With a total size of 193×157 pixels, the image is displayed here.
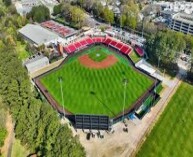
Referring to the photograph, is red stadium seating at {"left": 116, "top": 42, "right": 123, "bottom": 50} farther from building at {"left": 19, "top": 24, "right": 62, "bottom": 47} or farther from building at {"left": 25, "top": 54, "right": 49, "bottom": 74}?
building at {"left": 25, "top": 54, "right": 49, "bottom": 74}

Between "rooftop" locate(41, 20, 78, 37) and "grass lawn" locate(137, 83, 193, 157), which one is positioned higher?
"rooftop" locate(41, 20, 78, 37)

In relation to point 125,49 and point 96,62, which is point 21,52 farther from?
point 125,49

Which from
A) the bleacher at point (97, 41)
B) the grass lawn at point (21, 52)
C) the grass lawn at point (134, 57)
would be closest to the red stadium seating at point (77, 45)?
the bleacher at point (97, 41)

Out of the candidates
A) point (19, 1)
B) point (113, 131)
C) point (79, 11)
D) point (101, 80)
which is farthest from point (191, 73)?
point (19, 1)

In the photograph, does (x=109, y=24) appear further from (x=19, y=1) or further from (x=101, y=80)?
(x=19, y=1)

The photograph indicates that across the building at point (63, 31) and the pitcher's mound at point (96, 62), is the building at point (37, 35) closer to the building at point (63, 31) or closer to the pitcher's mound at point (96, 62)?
the building at point (63, 31)

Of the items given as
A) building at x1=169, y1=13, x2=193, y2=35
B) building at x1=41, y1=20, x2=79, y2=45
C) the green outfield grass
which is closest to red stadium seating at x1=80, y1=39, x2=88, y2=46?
building at x1=41, y1=20, x2=79, y2=45

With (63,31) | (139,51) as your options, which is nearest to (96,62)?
(139,51)

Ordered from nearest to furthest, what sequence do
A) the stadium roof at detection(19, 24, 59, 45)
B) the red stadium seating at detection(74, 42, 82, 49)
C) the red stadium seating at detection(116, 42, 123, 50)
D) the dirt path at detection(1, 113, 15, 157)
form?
the dirt path at detection(1, 113, 15, 157) < the red stadium seating at detection(116, 42, 123, 50) < the red stadium seating at detection(74, 42, 82, 49) < the stadium roof at detection(19, 24, 59, 45)
